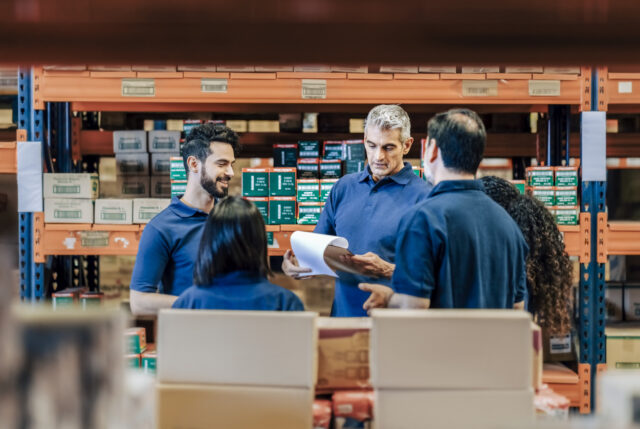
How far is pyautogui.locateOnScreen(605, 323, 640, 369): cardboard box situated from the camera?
10.6 ft

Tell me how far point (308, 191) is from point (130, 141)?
1.00 m

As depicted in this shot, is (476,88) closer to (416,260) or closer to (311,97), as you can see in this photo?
(311,97)

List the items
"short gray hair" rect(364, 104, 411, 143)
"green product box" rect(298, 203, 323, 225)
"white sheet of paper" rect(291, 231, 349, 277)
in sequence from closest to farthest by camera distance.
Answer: "white sheet of paper" rect(291, 231, 349, 277), "short gray hair" rect(364, 104, 411, 143), "green product box" rect(298, 203, 323, 225)

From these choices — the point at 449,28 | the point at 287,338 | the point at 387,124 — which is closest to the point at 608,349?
the point at 387,124

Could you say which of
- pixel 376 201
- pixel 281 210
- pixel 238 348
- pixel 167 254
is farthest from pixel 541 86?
pixel 238 348

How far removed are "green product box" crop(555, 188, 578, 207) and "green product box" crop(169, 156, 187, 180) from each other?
6.37ft

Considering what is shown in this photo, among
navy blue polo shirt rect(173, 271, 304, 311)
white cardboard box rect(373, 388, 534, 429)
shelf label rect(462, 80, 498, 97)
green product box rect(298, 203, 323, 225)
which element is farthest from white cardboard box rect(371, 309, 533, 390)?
shelf label rect(462, 80, 498, 97)

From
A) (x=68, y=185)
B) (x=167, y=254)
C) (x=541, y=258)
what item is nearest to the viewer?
(x=167, y=254)

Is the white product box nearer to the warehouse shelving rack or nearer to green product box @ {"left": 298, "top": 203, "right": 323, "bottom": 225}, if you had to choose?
the warehouse shelving rack

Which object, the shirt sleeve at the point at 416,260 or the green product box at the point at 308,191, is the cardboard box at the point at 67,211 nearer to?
the green product box at the point at 308,191

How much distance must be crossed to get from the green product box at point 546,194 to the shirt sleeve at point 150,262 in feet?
6.21

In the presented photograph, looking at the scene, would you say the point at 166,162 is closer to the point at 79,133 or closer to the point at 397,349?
the point at 79,133

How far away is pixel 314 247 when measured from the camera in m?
2.32

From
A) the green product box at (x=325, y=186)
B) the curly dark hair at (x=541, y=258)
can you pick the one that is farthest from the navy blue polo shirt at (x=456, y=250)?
the green product box at (x=325, y=186)
